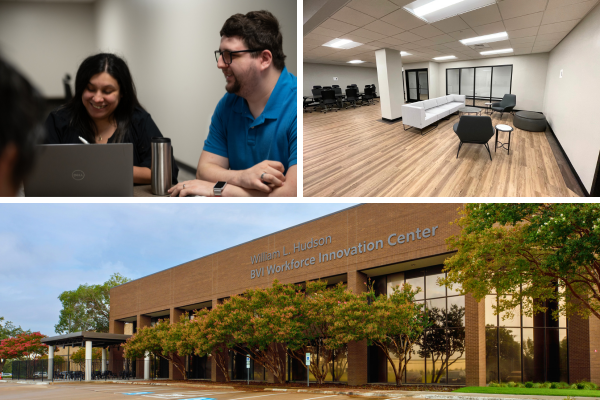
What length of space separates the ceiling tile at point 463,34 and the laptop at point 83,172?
40.1ft

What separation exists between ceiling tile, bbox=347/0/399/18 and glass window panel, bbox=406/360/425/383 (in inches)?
397

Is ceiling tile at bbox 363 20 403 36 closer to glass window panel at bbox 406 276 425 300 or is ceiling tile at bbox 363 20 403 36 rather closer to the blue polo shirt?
glass window panel at bbox 406 276 425 300

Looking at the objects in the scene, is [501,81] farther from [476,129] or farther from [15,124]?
[15,124]

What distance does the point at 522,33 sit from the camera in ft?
42.4

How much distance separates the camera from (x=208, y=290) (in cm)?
2081

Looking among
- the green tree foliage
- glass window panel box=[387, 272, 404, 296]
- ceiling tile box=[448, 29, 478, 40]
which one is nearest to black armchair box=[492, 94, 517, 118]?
ceiling tile box=[448, 29, 478, 40]

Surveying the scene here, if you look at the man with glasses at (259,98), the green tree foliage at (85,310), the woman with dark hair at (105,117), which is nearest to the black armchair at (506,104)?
the man with glasses at (259,98)

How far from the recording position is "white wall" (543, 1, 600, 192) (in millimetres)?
8211

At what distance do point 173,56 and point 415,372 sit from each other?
40.1 ft

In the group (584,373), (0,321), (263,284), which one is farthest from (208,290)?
(0,321)

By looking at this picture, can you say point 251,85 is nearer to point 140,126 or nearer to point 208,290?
point 140,126

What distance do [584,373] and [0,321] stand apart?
3634 centimetres

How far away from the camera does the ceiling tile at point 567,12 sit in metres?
8.91

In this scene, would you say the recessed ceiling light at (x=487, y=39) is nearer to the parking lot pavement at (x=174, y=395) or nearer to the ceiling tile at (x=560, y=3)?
the ceiling tile at (x=560, y=3)
